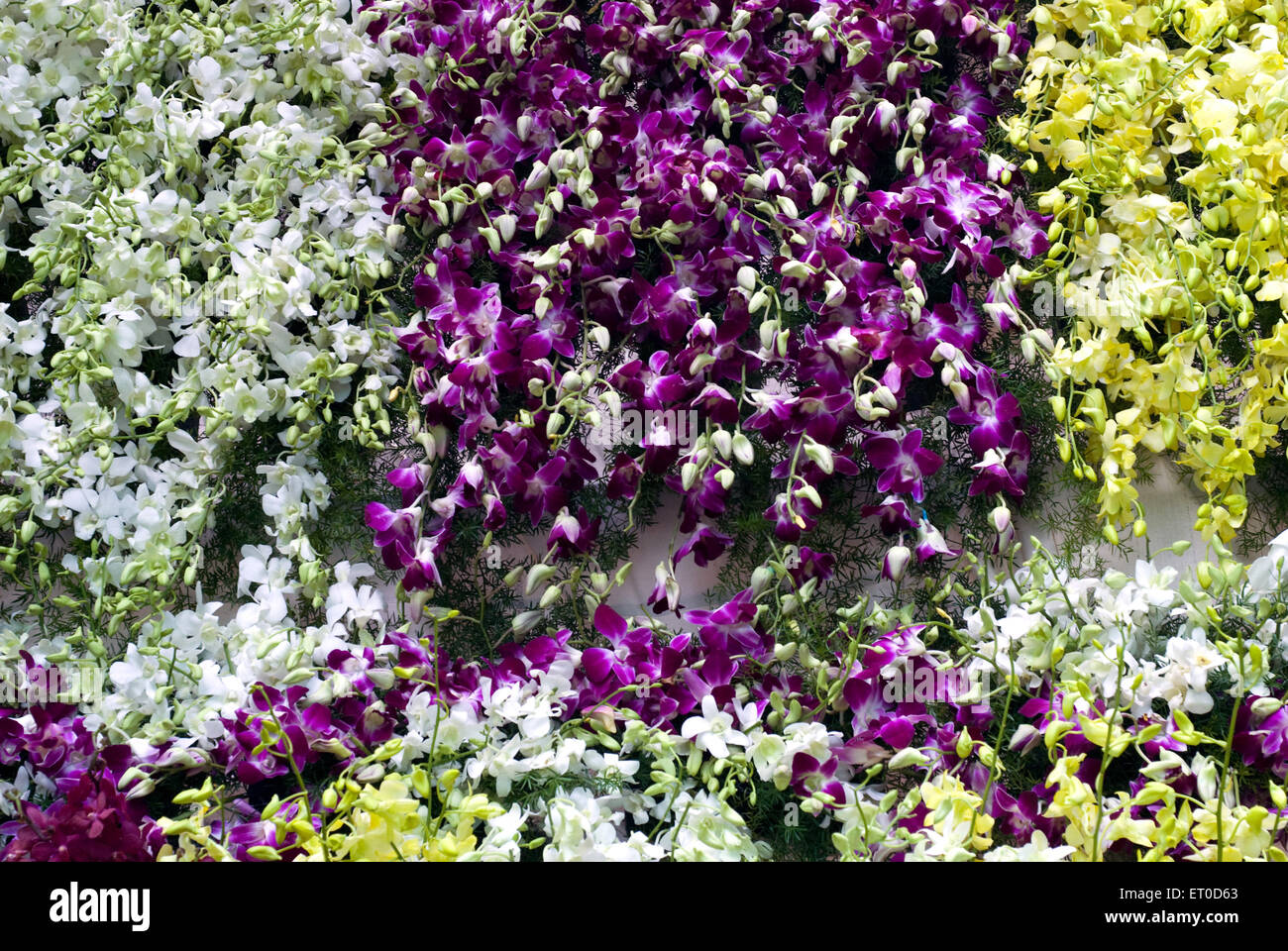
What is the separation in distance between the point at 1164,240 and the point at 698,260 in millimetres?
654

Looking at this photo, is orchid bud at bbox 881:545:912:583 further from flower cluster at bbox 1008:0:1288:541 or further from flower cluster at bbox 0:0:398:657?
flower cluster at bbox 0:0:398:657

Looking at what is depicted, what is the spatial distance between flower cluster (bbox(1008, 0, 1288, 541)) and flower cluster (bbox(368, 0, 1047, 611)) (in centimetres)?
8

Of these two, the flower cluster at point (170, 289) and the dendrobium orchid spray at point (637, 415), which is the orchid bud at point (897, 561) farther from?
the flower cluster at point (170, 289)

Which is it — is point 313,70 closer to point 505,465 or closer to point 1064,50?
point 505,465

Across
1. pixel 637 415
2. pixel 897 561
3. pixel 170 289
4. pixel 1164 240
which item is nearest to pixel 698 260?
pixel 637 415

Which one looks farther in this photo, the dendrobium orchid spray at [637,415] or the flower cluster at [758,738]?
the dendrobium orchid spray at [637,415]

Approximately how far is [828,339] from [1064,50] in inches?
23.2

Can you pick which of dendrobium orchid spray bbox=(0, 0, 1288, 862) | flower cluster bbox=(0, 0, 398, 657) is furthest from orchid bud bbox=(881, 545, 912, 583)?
flower cluster bbox=(0, 0, 398, 657)

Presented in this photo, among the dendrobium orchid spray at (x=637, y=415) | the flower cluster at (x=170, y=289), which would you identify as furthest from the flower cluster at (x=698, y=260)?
the flower cluster at (x=170, y=289)

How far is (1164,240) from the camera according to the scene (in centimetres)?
136

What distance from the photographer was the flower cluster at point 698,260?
52.6 inches

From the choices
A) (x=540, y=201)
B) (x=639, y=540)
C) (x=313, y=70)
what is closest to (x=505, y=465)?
(x=639, y=540)

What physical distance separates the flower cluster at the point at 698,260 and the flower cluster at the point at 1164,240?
0.26ft

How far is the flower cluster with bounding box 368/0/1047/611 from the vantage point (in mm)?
1336
